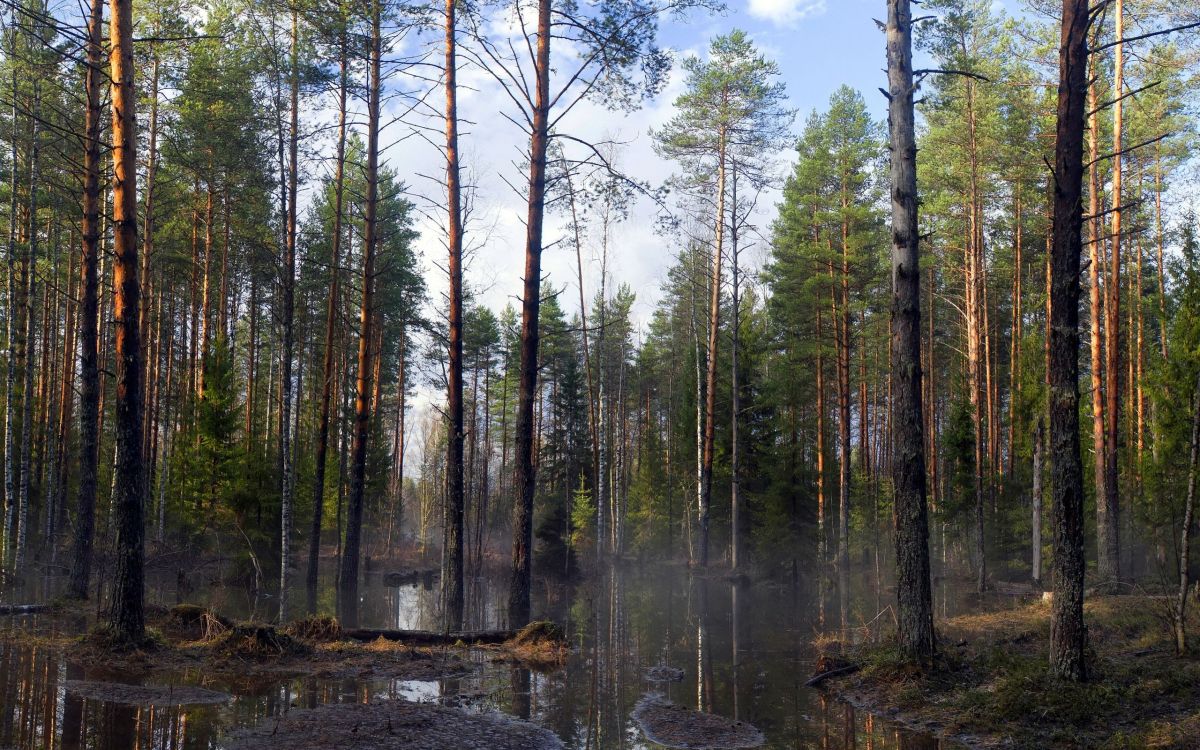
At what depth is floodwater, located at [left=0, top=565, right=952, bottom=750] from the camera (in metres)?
6.84

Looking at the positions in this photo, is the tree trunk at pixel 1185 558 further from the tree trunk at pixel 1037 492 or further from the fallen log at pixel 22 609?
the fallen log at pixel 22 609

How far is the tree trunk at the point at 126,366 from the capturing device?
33.1 ft

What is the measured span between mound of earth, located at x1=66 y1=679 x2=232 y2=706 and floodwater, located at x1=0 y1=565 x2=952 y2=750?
17 centimetres

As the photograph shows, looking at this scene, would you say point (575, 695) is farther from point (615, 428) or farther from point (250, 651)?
point (615, 428)

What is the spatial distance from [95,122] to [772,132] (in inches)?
864

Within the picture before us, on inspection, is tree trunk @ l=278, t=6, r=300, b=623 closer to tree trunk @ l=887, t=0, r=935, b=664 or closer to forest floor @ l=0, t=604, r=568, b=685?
forest floor @ l=0, t=604, r=568, b=685

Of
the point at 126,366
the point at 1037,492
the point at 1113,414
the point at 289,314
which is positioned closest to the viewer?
the point at 126,366

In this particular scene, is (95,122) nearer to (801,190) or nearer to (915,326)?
(915,326)

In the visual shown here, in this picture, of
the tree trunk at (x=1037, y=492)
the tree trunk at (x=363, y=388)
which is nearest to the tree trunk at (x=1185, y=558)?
the tree trunk at (x=1037, y=492)

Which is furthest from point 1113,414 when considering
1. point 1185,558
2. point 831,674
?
point 831,674

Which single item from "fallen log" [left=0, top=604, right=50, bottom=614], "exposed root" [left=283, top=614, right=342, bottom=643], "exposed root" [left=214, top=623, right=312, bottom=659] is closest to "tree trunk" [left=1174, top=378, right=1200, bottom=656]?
"exposed root" [left=214, top=623, right=312, bottom=659]

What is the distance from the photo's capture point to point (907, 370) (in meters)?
10.1

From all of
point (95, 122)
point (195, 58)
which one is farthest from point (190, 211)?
point (95, 122)

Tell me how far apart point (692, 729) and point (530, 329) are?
804 centimetres
